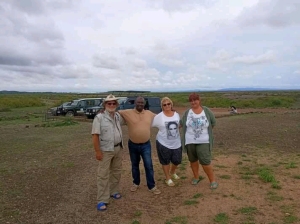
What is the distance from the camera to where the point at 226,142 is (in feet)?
31.6

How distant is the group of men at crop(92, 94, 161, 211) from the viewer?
4246 millimetres

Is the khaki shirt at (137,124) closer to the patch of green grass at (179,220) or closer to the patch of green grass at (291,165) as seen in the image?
the patch of green grass at (179,220)

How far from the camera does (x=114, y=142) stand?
434 centimetres

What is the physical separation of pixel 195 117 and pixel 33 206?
2.81 metres

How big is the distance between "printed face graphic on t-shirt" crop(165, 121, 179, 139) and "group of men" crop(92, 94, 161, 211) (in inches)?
11.9

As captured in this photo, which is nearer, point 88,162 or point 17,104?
point 88,162

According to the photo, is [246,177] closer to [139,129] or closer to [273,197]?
[273,197]

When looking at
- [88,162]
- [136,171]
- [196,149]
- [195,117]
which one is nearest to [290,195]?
[196,149]

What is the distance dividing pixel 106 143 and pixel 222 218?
6.06ft

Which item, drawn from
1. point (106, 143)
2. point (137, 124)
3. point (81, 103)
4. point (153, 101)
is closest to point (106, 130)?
point (106, 143)

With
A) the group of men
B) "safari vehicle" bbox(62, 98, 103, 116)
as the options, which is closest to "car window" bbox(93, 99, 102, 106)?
"safari vehicle" bbox(62, 98, 103, 116)

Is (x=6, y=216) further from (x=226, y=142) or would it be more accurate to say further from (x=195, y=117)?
(x=226, y=142)

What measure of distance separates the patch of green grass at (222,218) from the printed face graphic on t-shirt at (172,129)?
4.62 ft

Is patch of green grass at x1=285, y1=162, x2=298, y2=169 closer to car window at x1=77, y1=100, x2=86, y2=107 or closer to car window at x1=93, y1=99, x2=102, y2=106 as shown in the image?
car window at x1=93, y1=99, x2=102, y2=106
